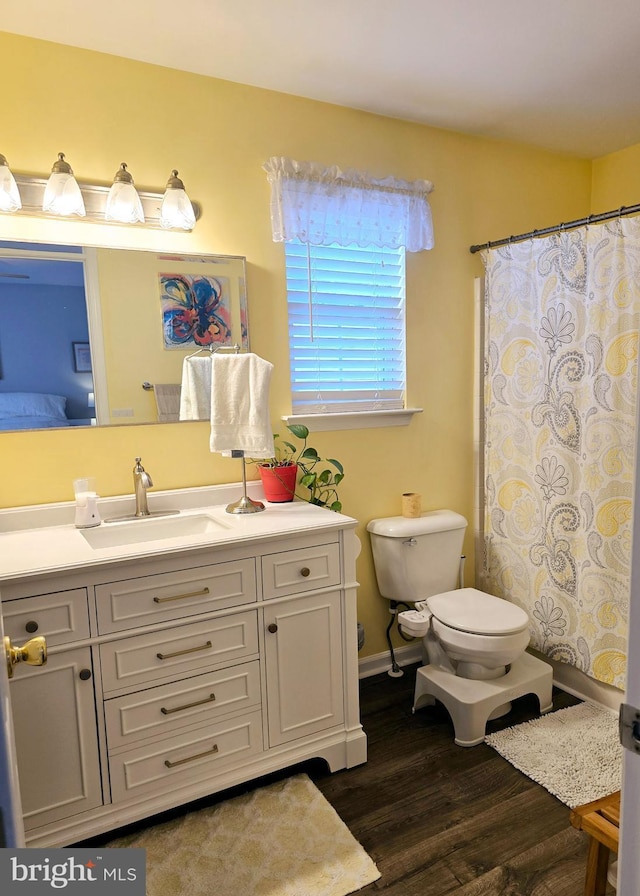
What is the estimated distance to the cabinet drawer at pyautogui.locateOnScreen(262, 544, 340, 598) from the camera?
5.82 ft

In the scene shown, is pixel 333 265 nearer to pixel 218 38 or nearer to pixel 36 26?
pixel 218 38

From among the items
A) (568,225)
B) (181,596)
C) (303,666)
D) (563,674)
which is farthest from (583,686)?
(568,225)

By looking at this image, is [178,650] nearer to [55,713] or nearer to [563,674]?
[55,713]

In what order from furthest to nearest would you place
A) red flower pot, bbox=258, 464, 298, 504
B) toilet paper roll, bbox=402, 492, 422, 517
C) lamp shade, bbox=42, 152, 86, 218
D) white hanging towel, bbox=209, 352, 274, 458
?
toilet paper roll, bbox=402, 492, 422, 517 → red flower pot, bbox=258, 464, 298, 504 → white hanging towel, bbox=209, 352, 274, 458 → lamp shade, bbox=42, 152, 86, 218

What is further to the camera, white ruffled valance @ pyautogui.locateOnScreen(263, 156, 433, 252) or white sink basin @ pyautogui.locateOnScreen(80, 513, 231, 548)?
white ruffled valance @ pyautogui.locateOnScreen(263, 156, 433, 252)

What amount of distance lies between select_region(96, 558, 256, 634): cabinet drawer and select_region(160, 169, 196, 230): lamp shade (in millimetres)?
1191

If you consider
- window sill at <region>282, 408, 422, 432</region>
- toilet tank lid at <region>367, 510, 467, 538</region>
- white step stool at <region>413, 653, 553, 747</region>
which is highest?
window sill at <region>282, 408, 422, 432</region>

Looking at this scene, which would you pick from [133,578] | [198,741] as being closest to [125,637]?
[133,578]

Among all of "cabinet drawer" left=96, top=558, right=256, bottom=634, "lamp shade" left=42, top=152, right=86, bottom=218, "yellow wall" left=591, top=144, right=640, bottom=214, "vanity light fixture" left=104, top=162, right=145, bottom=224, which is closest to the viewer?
"cabinet drawer" left=96, top=558, right=256, bottom=634

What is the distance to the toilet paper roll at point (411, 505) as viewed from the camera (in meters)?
2.47

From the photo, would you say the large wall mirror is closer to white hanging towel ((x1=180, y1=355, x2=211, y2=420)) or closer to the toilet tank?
white hanging towel ((x1=180, y1=355, x2=211, y2=420))

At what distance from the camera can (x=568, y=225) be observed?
2205 millimetres

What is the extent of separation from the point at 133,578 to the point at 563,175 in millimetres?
2810

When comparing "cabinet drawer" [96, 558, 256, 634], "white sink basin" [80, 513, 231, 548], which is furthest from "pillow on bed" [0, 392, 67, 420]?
"cabinet drawer" [96, 558, 256, 634]
